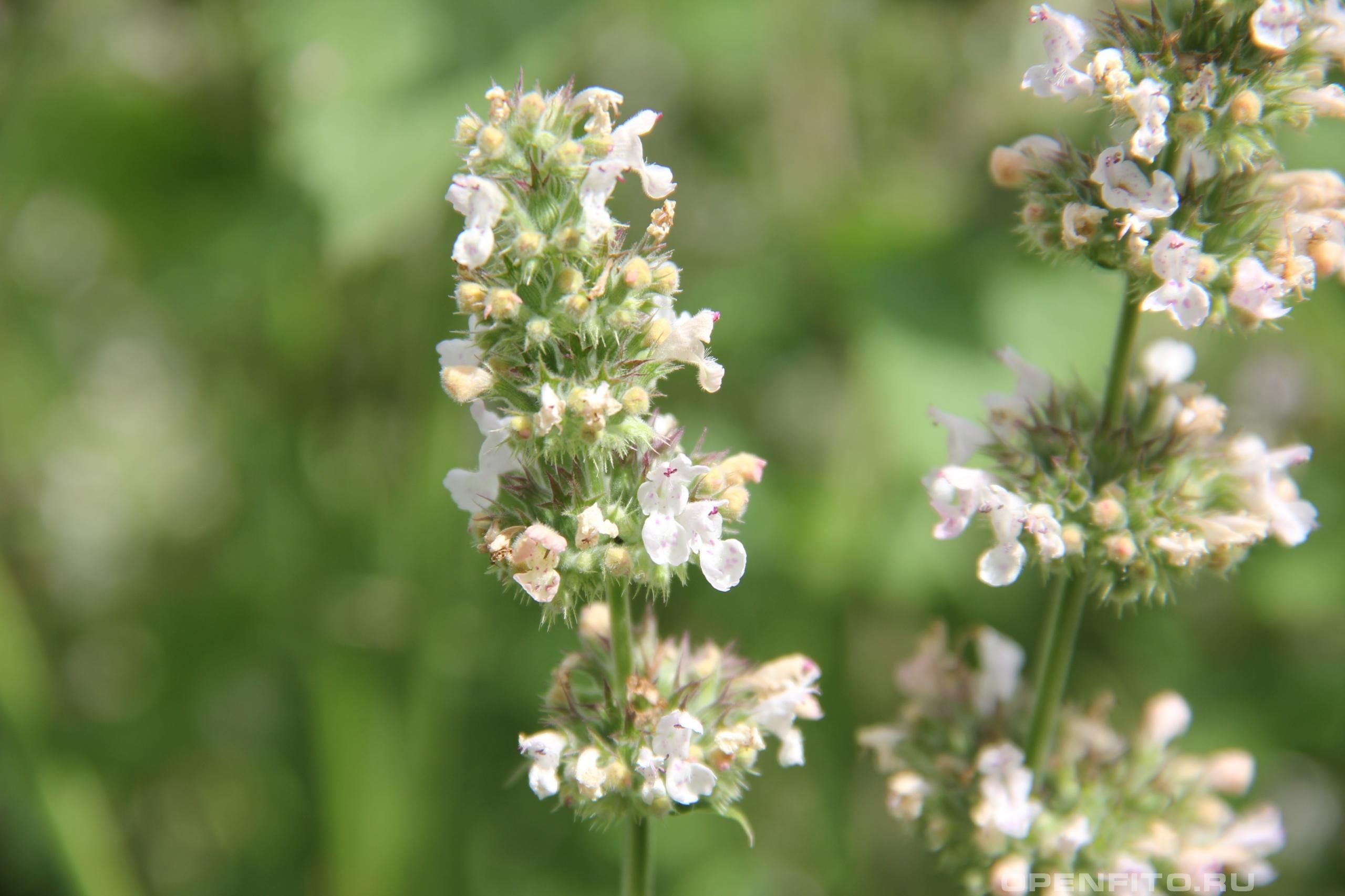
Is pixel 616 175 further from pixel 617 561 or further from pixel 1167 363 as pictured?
pixel 1167 363

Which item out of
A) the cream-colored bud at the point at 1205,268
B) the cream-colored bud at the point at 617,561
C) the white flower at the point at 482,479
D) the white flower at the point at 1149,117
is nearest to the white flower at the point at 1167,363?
the cream-colored bud at the point at 1205,268

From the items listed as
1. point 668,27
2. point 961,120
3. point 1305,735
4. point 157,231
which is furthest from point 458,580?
point 1305,735

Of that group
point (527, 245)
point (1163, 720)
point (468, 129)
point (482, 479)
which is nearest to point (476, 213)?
point (527, 245)

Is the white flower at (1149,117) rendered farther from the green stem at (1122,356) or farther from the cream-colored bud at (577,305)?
the cream-colored bud at (577,305)

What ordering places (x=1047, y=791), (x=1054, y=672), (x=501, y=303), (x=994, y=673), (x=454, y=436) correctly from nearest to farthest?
(x=501, y=303), (x=1054, y=672), (x=1047, y=791), (x=994, y=673), (x=454, y=436)

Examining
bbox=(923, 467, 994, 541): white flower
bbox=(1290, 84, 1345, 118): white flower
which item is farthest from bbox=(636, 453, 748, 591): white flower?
bbox=(1290, 84, 1345, 118): white flower

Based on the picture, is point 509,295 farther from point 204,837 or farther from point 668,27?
point 204,837
